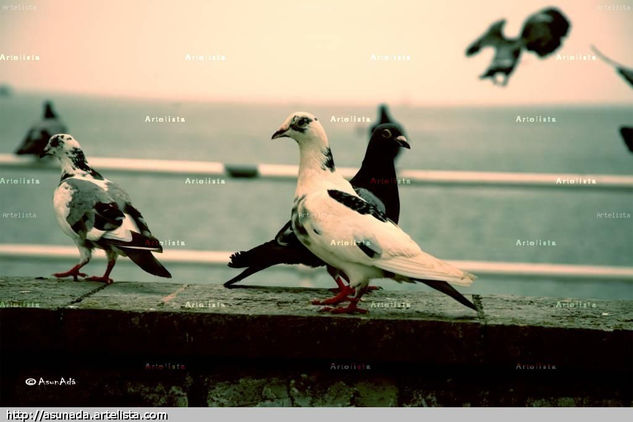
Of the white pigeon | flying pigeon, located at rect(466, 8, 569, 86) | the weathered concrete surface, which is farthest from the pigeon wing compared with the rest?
flying pigeon, located at rect(466, 8, 569, 86)

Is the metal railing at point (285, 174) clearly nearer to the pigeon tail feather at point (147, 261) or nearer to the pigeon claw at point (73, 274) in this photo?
the pigeon claw at point (73, 274)

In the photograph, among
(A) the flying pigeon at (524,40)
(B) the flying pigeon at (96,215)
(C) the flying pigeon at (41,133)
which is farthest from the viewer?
(C) the flying pigeon at (41,133)

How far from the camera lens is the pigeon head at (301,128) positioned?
421 cm

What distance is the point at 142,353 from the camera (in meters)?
4.00

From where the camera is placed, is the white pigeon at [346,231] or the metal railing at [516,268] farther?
the metal railing at [516,268]

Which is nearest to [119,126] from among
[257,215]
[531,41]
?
[257,215]

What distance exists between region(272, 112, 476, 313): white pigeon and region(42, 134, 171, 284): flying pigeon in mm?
802

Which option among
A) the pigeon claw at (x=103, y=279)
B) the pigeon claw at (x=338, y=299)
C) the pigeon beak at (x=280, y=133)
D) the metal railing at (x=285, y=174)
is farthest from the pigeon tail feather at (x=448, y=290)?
the pigeon claw at (x=103, y=279)

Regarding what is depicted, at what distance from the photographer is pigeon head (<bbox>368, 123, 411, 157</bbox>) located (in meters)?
4.46

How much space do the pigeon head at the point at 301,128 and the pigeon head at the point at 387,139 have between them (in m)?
0.34

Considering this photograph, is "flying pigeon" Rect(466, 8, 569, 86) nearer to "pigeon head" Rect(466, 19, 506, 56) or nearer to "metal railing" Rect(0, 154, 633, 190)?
"pigeon head" Rect(466, 19, 506, 56)

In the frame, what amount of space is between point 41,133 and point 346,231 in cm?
251

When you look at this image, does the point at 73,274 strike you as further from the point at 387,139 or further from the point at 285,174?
the point at 387,139

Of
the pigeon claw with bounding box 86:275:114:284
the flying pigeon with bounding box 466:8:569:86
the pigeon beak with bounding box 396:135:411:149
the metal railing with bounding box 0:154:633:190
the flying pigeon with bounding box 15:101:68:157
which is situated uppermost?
the flying pigeon with bounding box 466:8:569:86
